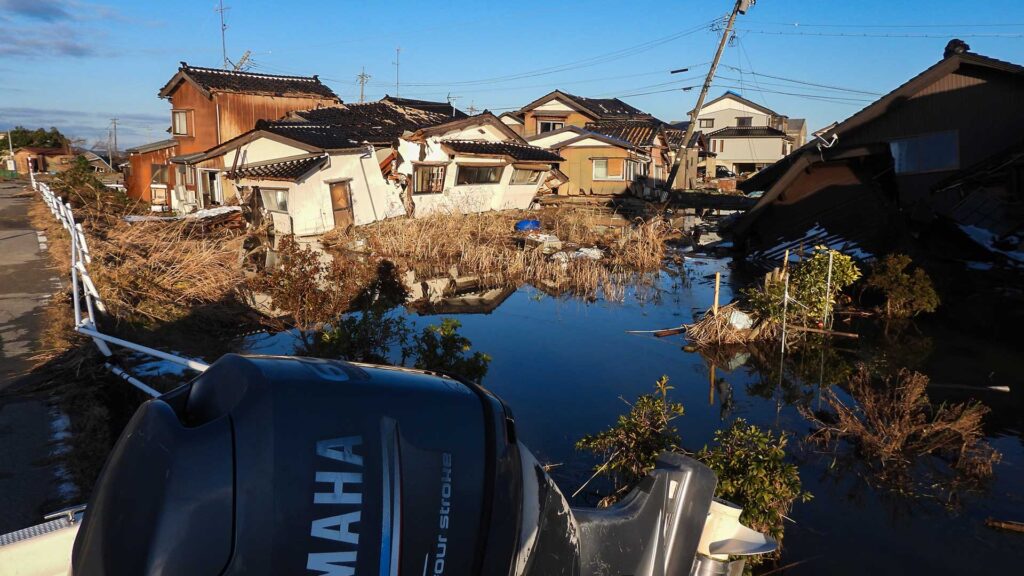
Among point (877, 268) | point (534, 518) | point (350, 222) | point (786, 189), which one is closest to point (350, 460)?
point (534, 518)

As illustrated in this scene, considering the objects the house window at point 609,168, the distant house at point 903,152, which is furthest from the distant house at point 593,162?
the distant house at point 903,152

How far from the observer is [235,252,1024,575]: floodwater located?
4.68m

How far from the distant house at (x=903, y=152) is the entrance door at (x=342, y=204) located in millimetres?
11473

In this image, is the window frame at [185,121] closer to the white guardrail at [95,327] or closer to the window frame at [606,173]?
the window frame at [606,173]

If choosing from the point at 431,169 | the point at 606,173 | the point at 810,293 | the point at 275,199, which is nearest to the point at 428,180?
the point at 431,169

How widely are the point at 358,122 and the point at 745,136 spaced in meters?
35.6

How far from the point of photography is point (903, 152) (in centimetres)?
1570

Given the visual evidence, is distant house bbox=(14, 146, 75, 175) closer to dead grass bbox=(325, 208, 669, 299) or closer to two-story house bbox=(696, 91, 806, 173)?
dead grass bbox=(325, 208, 669, 299)

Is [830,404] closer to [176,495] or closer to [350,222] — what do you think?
[176,495]

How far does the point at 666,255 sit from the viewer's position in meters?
18.0

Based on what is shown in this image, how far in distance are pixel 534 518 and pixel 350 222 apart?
1908 centimetres

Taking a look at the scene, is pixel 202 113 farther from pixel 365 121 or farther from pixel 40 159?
pixel 40 159

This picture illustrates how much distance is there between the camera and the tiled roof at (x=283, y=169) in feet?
61.5

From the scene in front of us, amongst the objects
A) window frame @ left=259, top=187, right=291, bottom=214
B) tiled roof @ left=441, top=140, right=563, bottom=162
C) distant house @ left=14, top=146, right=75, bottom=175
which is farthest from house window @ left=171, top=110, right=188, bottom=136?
distant house @ left=14, top=146, right=75, bottom=175
